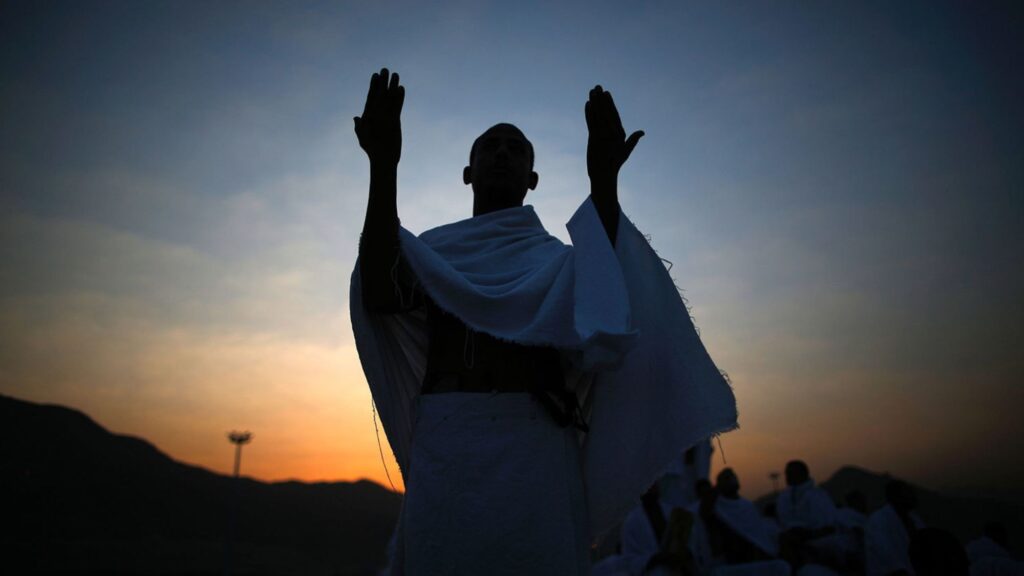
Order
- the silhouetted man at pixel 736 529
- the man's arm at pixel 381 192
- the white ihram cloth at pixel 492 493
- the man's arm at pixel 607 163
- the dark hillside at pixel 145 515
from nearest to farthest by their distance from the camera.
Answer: the white ihram cloth at pixel 492 493 → the man's arm at pixel 381 192 → the man's arm at pixel 607 163 → the silhouetted man at pixel 736 529 → the dark hillside at pixel 145 515

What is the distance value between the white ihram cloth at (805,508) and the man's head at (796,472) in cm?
7

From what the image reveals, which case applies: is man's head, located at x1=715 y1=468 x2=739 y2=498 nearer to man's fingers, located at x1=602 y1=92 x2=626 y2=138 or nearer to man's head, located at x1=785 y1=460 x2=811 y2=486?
man's head, located at x1=785 y1=460 x2=811 y2=486

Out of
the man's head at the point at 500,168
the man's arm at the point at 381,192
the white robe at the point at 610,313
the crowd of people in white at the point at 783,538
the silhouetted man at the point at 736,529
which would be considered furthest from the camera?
the silhouetted man at the point at 736,529

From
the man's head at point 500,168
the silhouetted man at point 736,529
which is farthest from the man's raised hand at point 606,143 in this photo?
the silhouetted man at point 736,529

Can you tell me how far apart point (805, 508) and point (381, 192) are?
1016 cm

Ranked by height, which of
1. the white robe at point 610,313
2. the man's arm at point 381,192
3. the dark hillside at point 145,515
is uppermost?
the man's arm at point 381,192

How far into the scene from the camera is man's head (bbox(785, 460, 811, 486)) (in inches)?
401

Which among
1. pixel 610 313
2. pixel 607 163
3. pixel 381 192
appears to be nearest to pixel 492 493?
pixel 610 313

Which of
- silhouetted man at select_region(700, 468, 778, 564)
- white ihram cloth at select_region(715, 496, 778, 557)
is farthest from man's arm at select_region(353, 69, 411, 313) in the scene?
white ihram cloth at select_region(715, 496, 778, 557)

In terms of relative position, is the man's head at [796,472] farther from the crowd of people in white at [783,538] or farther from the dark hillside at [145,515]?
the dark hillside at [145,515]

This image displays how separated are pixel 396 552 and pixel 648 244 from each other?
4.94 feet

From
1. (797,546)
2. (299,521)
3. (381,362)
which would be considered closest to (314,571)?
(299,521)

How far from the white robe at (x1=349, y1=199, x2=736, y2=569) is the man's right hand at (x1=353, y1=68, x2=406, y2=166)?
0.31 m

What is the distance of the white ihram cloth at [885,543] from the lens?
7770 mm
